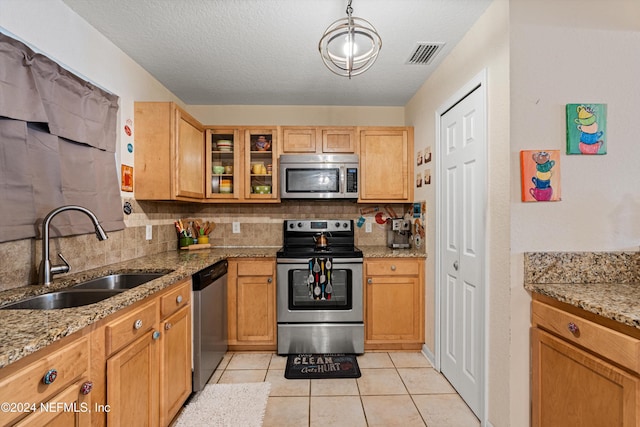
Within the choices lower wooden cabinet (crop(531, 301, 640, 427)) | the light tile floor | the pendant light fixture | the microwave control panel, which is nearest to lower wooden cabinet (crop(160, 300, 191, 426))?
the light tile floor

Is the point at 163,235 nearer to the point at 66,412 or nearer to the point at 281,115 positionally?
the point at 281,115

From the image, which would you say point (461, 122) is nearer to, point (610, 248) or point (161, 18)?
point (610, 248)

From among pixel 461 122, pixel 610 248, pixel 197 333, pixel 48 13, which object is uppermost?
pixel 48 13

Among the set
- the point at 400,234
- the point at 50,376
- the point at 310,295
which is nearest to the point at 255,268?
the point at 310,295

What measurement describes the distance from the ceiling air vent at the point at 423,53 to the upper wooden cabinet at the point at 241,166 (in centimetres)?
143

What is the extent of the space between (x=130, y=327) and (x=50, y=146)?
1059 mm

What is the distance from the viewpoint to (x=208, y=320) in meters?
2.34

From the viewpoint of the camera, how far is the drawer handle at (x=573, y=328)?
1.29 m

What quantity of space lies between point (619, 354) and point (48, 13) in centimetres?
303

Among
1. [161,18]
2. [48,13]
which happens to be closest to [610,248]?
[161,18]

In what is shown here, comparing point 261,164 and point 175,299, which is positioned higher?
point 261,164

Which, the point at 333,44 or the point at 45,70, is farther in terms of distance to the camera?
the point at 333,44

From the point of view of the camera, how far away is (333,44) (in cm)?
226

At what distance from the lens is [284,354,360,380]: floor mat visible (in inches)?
96.0
